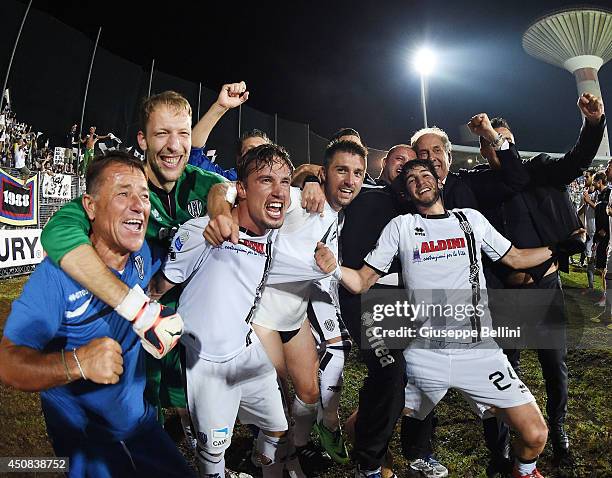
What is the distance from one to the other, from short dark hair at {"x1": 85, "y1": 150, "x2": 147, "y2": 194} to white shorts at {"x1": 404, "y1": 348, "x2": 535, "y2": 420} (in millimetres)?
2213

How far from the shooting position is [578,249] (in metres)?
3.26

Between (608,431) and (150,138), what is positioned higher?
A: (150,138)

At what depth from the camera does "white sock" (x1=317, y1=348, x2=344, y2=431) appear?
3426 mm

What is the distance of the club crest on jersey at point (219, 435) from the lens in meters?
2.54

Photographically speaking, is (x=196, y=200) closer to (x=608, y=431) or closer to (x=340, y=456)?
(x=340, y=456)

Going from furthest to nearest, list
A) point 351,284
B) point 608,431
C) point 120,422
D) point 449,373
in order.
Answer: point 608,431
point 351,284
point 449,373
point 120,422

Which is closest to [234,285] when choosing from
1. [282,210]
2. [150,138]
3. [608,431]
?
[282,210]

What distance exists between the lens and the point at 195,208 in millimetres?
3027

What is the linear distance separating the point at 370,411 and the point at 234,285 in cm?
133

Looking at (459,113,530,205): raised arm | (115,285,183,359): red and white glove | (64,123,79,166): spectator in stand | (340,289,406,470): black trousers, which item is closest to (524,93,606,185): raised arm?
(459,113,530,205): raised arm

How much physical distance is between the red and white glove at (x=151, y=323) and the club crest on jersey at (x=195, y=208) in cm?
117

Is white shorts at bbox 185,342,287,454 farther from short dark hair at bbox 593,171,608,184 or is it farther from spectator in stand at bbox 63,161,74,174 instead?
spectator in stand at bbox 63,161,74,174

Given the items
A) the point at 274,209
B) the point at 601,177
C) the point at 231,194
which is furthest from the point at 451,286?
the point at 601,177

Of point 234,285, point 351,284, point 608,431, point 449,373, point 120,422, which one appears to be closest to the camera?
point 120,422
